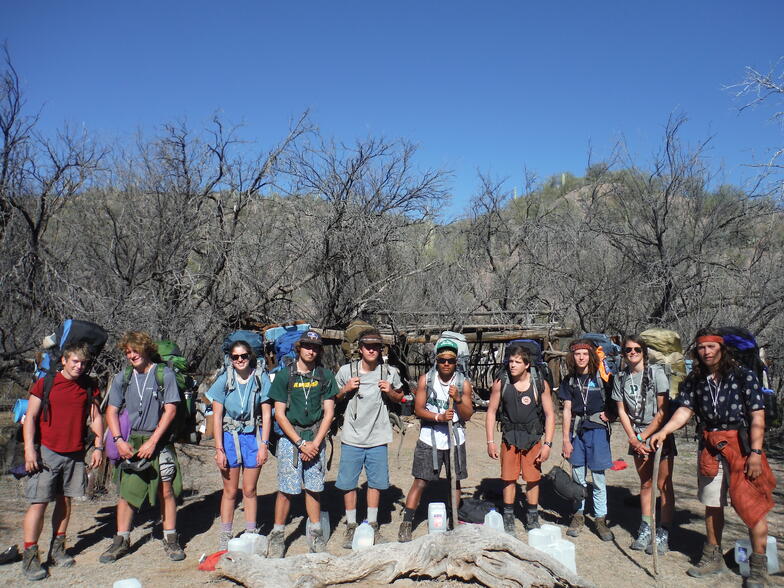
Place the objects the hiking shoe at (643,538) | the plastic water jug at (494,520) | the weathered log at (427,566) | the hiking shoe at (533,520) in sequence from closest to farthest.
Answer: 1. the weathered log at (427,566)
2. the hiking shoe at (643,538)
3. the plastic water jug at (494,520)
4. the hiking shoe at (533,520)

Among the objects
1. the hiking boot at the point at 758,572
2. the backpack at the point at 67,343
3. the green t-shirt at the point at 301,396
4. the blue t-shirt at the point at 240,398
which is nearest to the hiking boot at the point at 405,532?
→ the green t-shirt at the point at 301,396

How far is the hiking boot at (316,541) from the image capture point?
4875 millimetres

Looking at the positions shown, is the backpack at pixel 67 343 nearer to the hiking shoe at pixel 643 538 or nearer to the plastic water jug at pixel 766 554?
the hiking shoe at pixel 643 538

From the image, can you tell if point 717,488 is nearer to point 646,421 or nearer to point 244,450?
point 646,421

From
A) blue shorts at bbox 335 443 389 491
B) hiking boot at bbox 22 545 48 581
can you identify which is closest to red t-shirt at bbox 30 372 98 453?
hiking boot at bbox 22 545 48 581

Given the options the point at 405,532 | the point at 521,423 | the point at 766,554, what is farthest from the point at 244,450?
the point at 766,554

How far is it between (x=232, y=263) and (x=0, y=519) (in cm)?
473

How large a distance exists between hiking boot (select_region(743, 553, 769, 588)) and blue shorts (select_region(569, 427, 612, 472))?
1.25 m

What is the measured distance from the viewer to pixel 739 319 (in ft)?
35.9

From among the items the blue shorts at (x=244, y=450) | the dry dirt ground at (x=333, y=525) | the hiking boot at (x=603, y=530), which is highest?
the blue shorts at (x=244, y=450)

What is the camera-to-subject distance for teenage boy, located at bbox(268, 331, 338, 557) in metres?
4.84

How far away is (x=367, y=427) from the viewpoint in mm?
5027

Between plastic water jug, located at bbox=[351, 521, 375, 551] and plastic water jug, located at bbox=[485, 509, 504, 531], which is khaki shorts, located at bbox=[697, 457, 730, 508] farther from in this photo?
plastic water jug, located at bbox=[351, 521, 375, 551]

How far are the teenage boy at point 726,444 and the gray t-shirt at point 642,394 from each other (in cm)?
36
